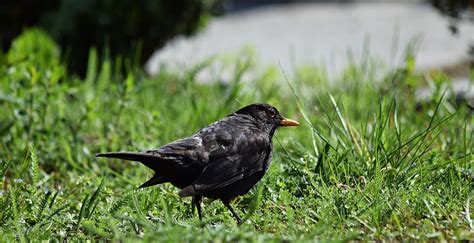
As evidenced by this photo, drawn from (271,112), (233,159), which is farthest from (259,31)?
(233,159)

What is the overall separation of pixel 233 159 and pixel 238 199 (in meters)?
0.48

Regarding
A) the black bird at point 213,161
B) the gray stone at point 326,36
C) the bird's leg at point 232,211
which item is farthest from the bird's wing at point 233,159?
the gray stone at point 326,36

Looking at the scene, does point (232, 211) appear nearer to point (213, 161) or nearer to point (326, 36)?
point (213, 161)

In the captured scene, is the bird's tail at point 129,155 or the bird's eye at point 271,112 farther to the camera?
the bird's eye at point 271,112

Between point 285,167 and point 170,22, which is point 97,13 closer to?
point 170,22

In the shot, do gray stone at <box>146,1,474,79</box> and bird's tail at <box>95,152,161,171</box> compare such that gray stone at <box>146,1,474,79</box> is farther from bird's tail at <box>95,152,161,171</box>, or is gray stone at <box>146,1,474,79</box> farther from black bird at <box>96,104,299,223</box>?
bird's tail at <box>95,152,161,171</box>

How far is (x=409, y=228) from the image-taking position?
12.0 ft

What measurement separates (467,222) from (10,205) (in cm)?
218

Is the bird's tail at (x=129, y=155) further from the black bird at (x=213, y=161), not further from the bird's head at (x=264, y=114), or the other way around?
the bird's head at (x=264, y=114)

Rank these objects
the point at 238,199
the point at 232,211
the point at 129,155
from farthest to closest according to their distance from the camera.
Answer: the point at 238,199
the point at 232,211
the point at 129,155

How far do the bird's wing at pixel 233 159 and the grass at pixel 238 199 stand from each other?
0.49 feet

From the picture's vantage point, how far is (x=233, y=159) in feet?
13.8

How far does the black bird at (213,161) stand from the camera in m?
4.02

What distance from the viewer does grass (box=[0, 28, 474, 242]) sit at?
12.2ft
